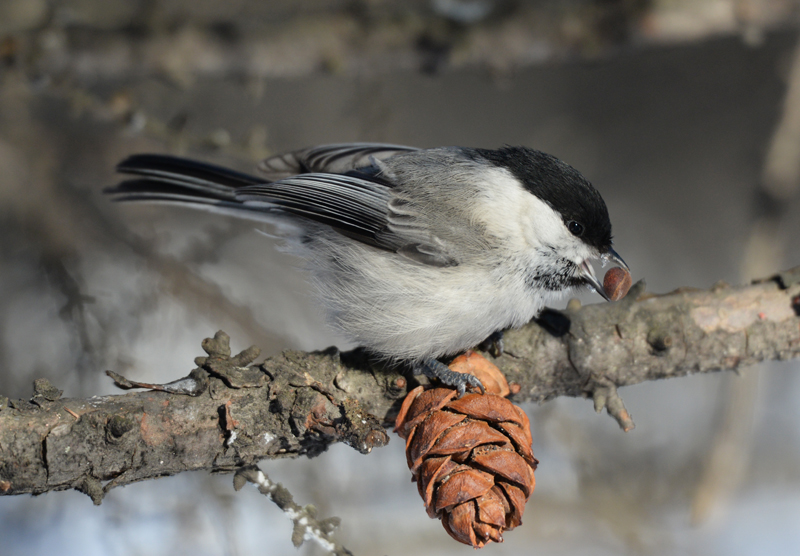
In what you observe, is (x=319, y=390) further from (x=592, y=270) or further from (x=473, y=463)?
(x=592, y=270)

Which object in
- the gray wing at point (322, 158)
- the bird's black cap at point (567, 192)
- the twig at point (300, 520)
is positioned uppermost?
the gray wing at point (322, 158)

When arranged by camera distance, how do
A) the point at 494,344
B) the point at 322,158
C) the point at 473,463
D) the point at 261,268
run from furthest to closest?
the point at 261,268 → the point at 322,158 → the point at 494,344 → the point at 473,463

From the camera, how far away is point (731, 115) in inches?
84.7

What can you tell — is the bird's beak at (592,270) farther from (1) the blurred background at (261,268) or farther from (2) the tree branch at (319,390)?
(1) the blurred background at (261,268)

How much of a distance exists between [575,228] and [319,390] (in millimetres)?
564

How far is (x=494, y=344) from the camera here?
3.99 feet

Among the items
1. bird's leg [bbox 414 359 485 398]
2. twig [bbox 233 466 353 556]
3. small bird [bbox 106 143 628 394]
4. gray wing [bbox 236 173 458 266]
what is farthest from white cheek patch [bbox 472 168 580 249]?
twig [bbox 233 466 353 556]

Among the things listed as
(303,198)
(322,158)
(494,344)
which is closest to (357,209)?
(303,198)

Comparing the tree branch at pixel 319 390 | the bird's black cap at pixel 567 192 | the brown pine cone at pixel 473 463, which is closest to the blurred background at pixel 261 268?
the tree branch at pixel 319 390

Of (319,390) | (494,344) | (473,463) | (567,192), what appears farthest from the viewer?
(494,344)

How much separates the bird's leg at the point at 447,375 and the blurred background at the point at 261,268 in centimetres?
33

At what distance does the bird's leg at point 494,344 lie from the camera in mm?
1205

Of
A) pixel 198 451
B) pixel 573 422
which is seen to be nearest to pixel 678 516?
pixel 573 422

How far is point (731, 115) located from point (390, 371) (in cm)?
177
